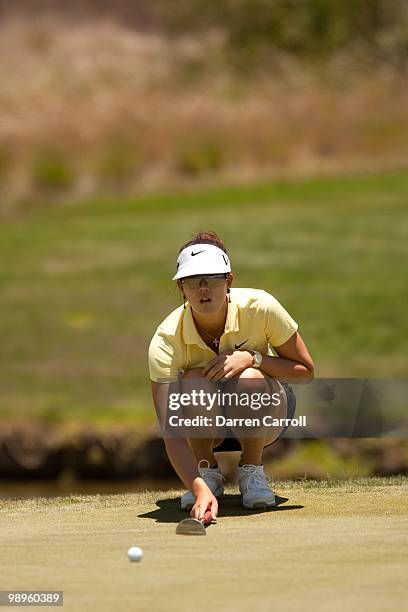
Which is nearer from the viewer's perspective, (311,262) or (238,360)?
(238,360)

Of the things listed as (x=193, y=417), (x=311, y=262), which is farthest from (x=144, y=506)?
(x=311, y=262)

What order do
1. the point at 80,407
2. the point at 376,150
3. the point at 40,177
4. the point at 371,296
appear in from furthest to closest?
the point at 376,150 → the point at 40,177 → the point at 371,296 → the point at 80,407

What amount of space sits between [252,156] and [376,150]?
300 centimetres

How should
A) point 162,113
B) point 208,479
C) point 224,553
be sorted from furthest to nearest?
point 162,113
point 208,479
point 224,553

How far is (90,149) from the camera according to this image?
30.6m

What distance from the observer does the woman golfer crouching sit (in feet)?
18.6

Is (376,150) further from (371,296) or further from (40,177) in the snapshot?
(371,296)

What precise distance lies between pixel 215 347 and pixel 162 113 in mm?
27901

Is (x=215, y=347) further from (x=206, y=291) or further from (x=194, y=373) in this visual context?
(x=206, y=291)

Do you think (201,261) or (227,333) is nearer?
(201,261)

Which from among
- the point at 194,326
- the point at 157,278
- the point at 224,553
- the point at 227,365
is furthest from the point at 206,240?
the point at 157,278

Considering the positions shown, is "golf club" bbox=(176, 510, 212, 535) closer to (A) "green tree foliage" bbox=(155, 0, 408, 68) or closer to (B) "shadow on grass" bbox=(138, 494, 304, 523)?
(B) "shadow on grass" bbox=(138, 494, 304, 523)

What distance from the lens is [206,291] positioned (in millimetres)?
5652

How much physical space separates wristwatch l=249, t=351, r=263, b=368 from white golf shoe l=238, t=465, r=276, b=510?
21.5 inches
